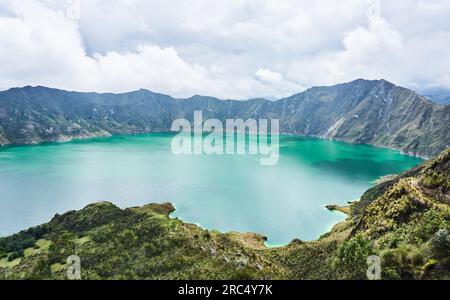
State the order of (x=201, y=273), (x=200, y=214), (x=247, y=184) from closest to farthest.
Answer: (x=201, y=273)
(x=200, y=214)
(x=247, y=184)

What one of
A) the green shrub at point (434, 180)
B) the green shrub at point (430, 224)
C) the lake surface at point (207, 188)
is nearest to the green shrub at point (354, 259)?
the green shrub at point (430, 224)

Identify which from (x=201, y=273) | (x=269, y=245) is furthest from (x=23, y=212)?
(x=201, y=273)

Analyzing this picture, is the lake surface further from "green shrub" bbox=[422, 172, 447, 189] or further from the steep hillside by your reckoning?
"green shrub" bbox=[422, 172, 447, 189]
